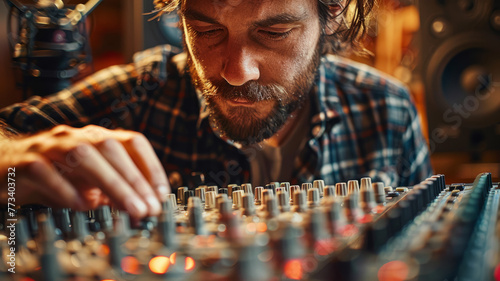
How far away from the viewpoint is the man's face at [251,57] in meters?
1.08

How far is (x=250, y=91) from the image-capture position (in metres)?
1.16

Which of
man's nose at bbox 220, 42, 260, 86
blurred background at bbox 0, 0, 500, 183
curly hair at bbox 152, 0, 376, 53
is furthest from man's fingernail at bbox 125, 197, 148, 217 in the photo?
blurred background at bbox 0, 0, 500, 183

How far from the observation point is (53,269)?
34 centimetres

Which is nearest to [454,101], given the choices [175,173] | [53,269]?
[175,173]

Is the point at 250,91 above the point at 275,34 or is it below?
below

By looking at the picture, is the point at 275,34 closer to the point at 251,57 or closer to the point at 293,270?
the point at 251,57

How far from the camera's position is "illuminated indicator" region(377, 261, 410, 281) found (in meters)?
0.30

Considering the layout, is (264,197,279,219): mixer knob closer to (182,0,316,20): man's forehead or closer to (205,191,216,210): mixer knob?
(205,191,216,210): mixer knob

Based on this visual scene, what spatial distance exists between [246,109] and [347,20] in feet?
1.98

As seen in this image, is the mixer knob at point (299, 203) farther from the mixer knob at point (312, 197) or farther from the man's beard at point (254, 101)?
the man's beard at point (254, 101)

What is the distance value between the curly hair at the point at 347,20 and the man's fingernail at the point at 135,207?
0.92 meters

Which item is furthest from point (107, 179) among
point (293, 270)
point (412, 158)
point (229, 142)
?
point (412, 158)

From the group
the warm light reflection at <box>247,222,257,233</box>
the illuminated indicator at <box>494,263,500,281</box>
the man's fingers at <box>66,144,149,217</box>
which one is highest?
the man's fingers at <box>66,144,149,217</box>

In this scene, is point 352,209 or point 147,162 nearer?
point 352,209
